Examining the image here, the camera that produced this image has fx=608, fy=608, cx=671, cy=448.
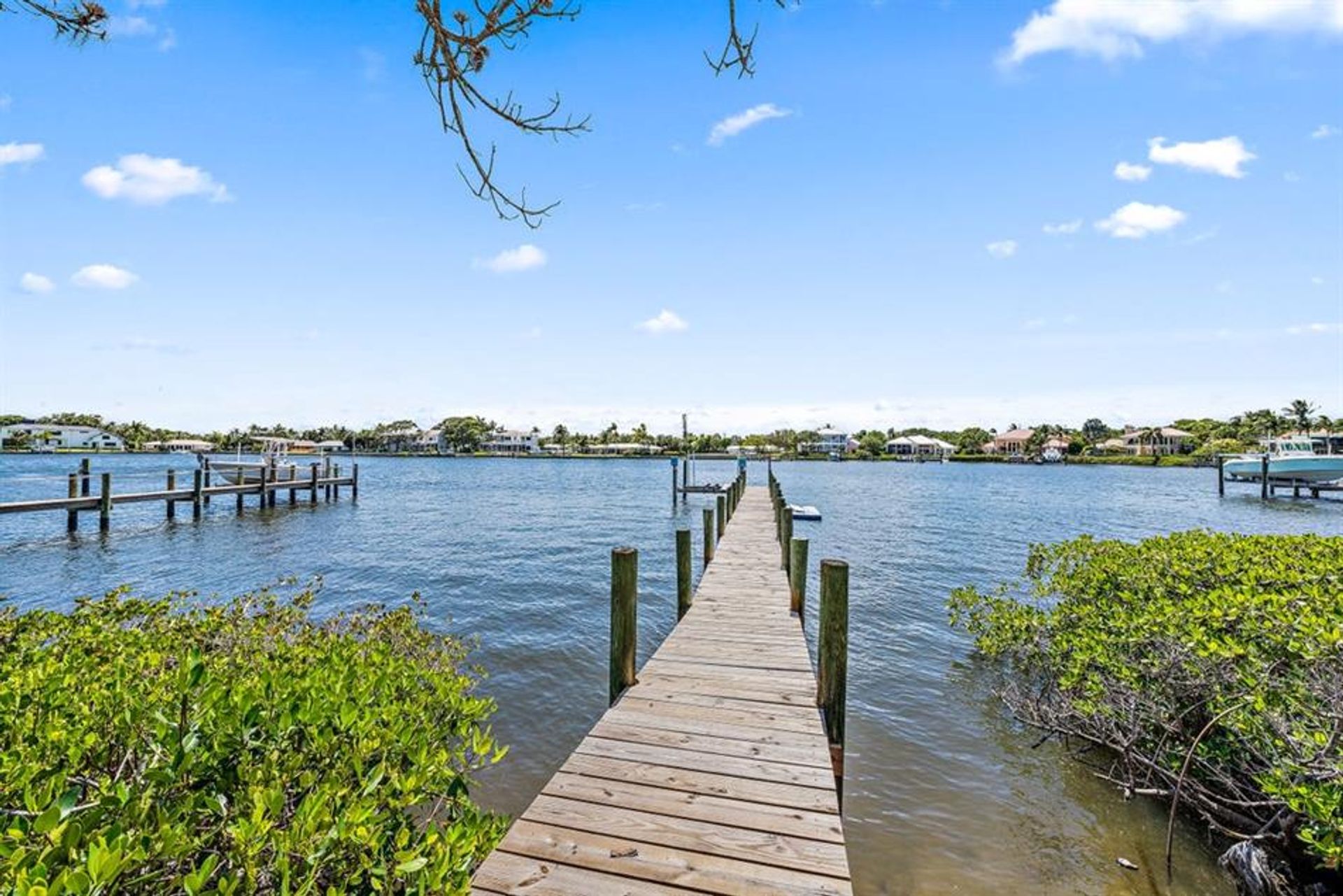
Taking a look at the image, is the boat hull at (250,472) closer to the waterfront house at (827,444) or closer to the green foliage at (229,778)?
the green foliage at (229,778)

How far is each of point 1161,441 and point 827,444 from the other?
197 ft

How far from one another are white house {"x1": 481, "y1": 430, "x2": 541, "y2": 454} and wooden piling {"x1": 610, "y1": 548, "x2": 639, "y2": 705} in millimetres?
132386

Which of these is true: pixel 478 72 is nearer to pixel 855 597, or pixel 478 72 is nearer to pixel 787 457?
pixel 855 597

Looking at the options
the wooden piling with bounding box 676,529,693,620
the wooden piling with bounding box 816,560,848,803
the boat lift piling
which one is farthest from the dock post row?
the boat lift piling

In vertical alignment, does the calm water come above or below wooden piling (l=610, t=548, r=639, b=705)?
below

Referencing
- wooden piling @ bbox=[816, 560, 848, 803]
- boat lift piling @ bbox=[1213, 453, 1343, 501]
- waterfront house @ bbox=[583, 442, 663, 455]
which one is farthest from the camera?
waterfront house @ bbox=[583, 442, 663, 455]

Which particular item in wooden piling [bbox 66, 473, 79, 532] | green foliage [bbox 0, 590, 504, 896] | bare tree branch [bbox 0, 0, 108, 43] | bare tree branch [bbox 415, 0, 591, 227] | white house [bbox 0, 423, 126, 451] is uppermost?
bare tree branch [bbox 0, 0, 108, 43]

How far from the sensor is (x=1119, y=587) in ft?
22.3

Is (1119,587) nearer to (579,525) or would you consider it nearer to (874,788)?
(874,788)

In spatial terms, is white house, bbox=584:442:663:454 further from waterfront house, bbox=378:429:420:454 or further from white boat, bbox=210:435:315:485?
white boat, bbox=210:435:315:485

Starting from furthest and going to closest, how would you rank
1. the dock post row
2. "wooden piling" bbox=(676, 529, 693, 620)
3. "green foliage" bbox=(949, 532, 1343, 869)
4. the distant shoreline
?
the distant shoreline
the dock post row
"wooden piling" bbox=(676, 529, 693, 620)
"green foliage" bbox=(949, 532, 1343, 869)

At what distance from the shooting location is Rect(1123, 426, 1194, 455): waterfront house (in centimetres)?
10394

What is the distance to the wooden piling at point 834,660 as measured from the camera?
16.6 feet

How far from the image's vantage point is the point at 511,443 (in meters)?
136
